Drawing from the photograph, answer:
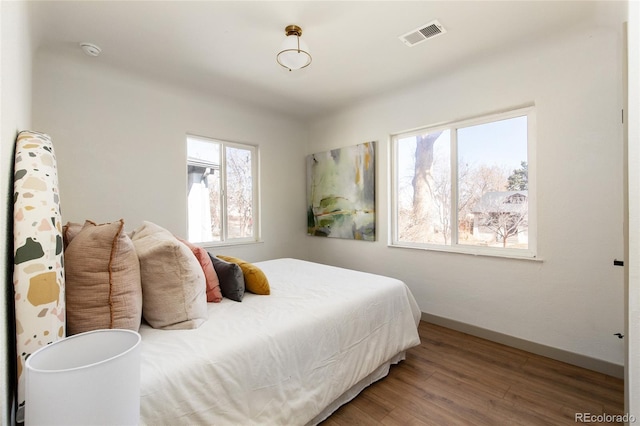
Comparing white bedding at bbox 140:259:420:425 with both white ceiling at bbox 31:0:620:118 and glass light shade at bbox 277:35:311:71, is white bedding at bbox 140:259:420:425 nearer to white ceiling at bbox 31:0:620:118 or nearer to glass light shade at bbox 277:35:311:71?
glass light shade at bbox 277:35:311:71

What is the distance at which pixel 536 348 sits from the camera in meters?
2.42

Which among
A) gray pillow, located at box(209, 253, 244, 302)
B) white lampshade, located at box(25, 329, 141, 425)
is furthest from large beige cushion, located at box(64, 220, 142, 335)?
gray pillow, located at box(209, 253, 244, 302)

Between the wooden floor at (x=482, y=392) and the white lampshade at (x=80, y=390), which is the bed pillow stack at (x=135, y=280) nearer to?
the white lampshade at (x=80, y=390)

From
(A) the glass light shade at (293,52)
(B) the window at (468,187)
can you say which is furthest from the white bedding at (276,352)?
(A) the glass light shade at (293,52)

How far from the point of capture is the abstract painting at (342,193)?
364 cm

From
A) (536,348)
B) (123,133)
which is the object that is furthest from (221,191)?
(536,348)

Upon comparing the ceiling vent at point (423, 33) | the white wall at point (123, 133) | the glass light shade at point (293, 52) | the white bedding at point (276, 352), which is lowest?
the white bedding at point (276, 352)

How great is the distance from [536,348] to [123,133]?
4.31m

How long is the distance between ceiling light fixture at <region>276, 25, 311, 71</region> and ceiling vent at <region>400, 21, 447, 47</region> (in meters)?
0.81

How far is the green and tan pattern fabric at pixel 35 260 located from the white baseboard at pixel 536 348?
3.07 meters

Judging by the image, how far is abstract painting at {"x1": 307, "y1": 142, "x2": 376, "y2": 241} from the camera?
12.0 ft

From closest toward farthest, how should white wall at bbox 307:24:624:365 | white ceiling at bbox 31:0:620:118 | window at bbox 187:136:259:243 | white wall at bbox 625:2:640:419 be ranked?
white wall at bbox 625:2:640:419
white ceiling at bbox 31:0:620:118
white wall at bbox 307:24:624:365
window at bbox 187:136:259:243

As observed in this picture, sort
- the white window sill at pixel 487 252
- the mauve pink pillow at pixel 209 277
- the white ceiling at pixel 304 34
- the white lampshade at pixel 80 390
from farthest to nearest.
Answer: the white window sill at pixel 487 252 → the white ceiling at pixel 304 34 → the mauve pink pillow at pixel 209 277 → the white lampshade at pixel 80 390

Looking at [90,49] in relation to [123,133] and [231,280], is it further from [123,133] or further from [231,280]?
[231,280]
